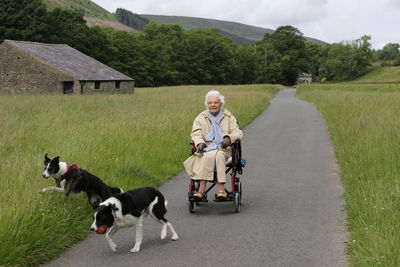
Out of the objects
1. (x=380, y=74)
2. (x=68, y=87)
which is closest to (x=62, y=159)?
(x=68, y=87)

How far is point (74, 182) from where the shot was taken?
6.71 meters

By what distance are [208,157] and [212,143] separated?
484 millimetres

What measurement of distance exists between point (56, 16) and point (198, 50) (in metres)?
42.1

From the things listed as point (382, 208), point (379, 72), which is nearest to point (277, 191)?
point (382, 208)

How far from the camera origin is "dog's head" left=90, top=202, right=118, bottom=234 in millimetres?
5062

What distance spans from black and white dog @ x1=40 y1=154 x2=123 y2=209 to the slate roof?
1372 inches

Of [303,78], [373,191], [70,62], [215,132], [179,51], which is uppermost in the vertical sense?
[179,51]

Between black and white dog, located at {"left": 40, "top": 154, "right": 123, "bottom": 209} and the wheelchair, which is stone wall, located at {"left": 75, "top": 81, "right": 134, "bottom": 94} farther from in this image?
black and white dog, located at {"left": 40, "top": 154, "right": 123, "bottom": 209}

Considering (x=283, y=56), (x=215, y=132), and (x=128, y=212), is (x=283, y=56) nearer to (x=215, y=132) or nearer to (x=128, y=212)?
(x=215, y=132)

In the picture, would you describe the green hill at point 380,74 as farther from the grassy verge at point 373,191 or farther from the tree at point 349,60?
the grassy verge at point 373,191

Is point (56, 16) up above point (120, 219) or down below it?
above

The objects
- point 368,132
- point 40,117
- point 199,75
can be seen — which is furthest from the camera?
point 199,75

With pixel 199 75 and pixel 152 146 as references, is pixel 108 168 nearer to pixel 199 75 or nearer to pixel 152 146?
pixel 152 146

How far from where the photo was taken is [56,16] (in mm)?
72000
